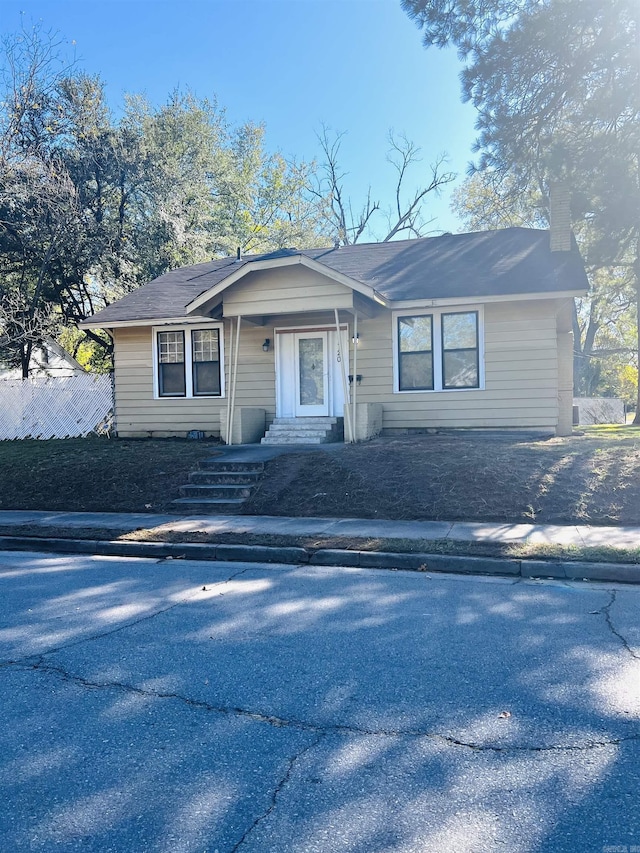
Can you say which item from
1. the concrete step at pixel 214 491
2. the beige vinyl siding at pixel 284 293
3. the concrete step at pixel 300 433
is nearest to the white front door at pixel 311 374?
the concrete step at pixel 300 433

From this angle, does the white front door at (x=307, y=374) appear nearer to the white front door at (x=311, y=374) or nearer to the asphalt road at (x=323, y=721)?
the white front door at (x=311, y=374)

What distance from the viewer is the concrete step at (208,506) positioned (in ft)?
32.4

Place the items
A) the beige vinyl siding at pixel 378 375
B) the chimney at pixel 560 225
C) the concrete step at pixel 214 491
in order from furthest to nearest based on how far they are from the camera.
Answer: the chimney at pixel 560 225 → the beige vinyl siding at pixel 378 375 → the concrete step at pixel 214 491

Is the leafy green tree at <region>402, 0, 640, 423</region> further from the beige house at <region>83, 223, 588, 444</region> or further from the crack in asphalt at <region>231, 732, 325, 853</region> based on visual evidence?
the crack in asphalt at <region>231, 732, 325, 853</region>

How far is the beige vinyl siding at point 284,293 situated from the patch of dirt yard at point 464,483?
2928mm

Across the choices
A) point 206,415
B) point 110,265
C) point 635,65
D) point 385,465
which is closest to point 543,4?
point 635,65

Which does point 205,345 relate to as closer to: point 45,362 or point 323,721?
point 45,362

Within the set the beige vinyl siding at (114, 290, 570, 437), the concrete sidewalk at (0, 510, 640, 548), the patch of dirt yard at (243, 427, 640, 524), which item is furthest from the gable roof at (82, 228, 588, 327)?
the concrete sidewalk at (0, 510, 640, 548)

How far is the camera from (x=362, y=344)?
14.1 meters

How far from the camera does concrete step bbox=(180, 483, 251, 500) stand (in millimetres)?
10352

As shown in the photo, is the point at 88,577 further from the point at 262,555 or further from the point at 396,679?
the point at 396,679

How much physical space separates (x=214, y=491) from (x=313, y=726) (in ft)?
24.2

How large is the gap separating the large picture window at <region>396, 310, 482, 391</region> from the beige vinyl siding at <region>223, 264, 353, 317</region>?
7.48 ft

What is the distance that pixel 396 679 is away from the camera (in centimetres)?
399
